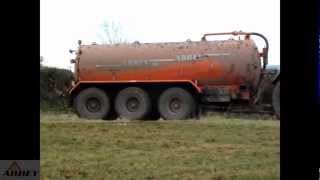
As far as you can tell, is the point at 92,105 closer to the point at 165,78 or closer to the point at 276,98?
the point at 165,78

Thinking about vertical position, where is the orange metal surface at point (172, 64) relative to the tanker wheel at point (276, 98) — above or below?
above

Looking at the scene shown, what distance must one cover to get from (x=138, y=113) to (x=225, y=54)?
1.51 metres

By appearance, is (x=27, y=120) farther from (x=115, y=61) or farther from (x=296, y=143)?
(x=115, y=61)

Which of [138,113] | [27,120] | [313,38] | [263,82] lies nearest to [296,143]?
[313,38]

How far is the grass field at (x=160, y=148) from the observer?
5.73 m

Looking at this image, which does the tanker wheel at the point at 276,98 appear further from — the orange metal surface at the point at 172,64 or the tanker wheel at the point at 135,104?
the tanker wheel at the point at 135,104

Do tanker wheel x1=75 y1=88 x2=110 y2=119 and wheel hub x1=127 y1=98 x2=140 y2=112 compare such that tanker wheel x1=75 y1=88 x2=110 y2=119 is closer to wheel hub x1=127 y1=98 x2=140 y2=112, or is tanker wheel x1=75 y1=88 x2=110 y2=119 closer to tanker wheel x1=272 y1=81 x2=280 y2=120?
wheel hub x1=127 y1=98 x2=140 y2=112

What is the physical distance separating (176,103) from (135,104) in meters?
0.58

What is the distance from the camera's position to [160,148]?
21.1 feet

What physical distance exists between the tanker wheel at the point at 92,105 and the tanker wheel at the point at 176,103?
769 mm

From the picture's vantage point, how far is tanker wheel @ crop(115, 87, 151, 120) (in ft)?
24.7

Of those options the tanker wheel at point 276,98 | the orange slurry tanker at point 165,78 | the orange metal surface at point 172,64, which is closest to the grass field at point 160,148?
the tanker wheel at point 276,98

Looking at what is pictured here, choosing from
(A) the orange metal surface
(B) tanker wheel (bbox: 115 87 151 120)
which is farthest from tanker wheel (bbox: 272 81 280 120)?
(B) tanker wheel (bbox: 115 87 151 120)

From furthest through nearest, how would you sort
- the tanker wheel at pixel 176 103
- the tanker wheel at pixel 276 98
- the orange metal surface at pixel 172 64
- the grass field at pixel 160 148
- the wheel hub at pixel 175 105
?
the orange metal surface at pixel 172 64
the tanker wheel at pixel 176 103
the wheel hub at pixel 175 105
the tanker wheel at pixel 276 98
the grass field at pixel 160 148
